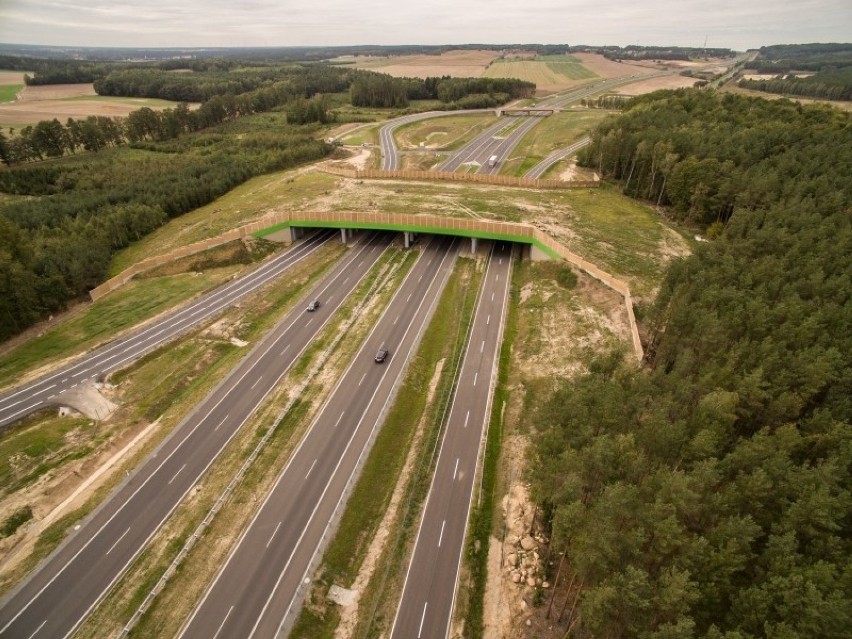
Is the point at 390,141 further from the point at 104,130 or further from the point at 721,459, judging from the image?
the point at 721,459

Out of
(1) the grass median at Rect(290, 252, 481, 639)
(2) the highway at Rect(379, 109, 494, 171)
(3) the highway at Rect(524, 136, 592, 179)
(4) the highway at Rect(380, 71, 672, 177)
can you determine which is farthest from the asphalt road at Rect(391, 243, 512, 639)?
(2) the highway at Rect(379, 109, 494, 171)

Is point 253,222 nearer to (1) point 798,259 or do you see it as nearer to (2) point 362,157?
(2) point 362,157

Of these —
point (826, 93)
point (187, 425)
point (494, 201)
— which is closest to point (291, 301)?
point (187, 425)

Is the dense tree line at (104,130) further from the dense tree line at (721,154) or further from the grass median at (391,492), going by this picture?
the grass median at (391,492)

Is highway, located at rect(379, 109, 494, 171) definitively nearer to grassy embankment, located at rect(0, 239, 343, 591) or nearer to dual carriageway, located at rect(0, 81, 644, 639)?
dual carriageway, located at rect(0, 81, 644, 639)

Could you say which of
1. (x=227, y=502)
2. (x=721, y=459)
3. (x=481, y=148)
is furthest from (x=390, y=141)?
(x=721, y=459)
